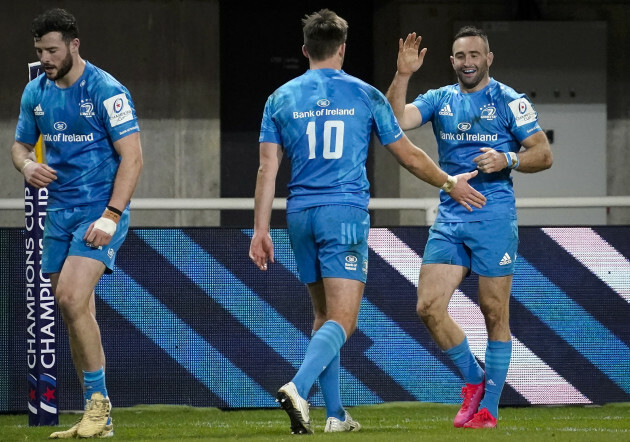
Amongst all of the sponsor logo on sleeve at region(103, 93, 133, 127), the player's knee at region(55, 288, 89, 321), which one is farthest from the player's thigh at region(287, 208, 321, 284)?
the player's knee at region(55, 288, 89, 321)

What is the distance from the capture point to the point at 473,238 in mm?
6785

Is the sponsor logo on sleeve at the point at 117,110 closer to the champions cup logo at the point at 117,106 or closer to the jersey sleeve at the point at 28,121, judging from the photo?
the champions cup logo at the point at 117,106

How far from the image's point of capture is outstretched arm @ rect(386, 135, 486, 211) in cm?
602

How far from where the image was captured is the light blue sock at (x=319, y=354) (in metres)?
5.57

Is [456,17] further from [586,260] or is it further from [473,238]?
[473,238]

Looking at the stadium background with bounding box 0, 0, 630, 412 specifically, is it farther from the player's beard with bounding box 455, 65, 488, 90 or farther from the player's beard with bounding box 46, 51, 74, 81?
the player's beard with bounding box 46, 51, 74, 81

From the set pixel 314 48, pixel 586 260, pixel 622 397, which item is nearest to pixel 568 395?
pixel 622 397

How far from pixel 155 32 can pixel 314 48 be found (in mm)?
7178

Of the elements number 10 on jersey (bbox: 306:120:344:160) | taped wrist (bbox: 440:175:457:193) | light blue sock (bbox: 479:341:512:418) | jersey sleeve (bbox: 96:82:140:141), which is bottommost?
light blue sock (bbox: 479:341:512:418)

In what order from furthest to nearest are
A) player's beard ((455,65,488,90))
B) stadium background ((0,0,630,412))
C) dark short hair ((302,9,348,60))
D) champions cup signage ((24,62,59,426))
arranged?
stadium background ((0,0,630,412)) < champions cup signage ((24,62,59,426)) < player's beard ((455,65,488,90)) < dark short hair ((302,9,348,60))

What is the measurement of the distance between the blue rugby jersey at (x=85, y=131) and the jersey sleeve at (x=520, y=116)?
82.8 inches

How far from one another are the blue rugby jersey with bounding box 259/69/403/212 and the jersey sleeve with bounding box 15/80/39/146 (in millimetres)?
1261

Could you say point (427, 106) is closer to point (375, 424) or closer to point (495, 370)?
point (495, 370)

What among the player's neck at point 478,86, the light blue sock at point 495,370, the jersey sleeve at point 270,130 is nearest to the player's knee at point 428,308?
the light blue sock at point 495,370
